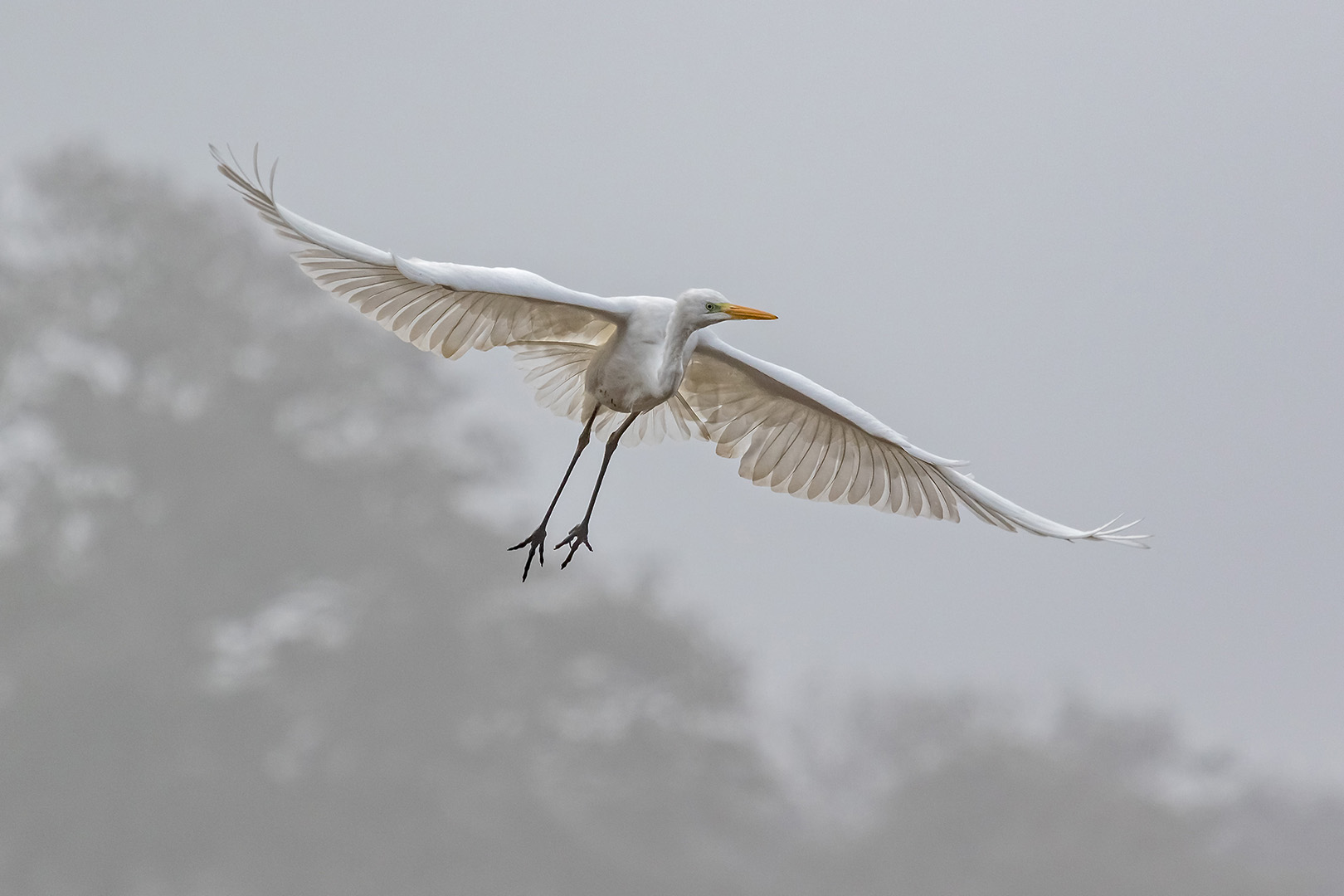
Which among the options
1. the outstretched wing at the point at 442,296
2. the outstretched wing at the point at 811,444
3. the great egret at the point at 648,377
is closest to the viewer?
the outstretched wing at the point at 442,296

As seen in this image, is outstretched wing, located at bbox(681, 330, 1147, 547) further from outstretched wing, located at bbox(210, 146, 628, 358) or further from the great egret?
outstretched wing, located at bbox(210, 146, 628, 358)

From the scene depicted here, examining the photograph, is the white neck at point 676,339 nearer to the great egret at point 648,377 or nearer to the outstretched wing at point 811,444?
the great egret at point 648,377

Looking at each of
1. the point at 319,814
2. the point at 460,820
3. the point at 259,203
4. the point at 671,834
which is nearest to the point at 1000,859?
the point at 671,834

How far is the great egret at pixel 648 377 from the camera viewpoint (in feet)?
19.2

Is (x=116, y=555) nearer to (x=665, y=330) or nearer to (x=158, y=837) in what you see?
(x=158, y=837)

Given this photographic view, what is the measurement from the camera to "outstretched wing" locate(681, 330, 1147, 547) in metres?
6.59

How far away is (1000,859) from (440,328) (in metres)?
22.7

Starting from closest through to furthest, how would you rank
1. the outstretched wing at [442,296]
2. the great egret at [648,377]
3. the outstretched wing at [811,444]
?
the outstretched wing at [442,296], the great egret at [648,377], the outstretched wing at [811,444]

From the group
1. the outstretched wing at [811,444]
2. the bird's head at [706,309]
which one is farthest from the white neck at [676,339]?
the outstretched wing at [811,444]

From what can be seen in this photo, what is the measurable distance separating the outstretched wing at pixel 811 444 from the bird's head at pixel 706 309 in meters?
0.49

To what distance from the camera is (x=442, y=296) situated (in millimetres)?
6102

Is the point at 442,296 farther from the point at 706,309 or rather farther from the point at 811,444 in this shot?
the point at 811,444

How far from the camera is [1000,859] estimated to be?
26.9m

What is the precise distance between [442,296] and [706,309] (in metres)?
0.98
